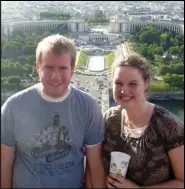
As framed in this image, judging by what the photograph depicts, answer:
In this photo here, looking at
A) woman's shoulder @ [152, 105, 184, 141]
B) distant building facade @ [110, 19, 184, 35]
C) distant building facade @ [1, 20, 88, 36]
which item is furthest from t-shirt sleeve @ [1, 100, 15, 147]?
distant building facade @ [110, 19, 184, 35]

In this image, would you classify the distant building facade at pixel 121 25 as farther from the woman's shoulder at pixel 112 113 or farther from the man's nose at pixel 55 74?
the man's nose at pixel 55 74

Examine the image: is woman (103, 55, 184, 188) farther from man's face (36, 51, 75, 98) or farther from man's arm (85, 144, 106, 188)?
man's face (36, 51, 75, 98)

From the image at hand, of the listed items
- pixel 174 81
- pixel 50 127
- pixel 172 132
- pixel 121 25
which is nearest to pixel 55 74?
pixel 50 127

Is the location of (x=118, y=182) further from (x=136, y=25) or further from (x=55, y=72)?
(x=136, y=25)

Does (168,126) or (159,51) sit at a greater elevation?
(168,126)

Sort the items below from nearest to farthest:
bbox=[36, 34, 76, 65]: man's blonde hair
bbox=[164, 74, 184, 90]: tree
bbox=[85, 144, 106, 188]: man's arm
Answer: bbox=[36, 34, 76, 65]: man's blonde hair → bbox=[85, 144, 106, 188]: man's arm → bbox=[164, 74, 184, 90]: tree

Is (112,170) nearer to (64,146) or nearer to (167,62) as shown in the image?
(64,146)
